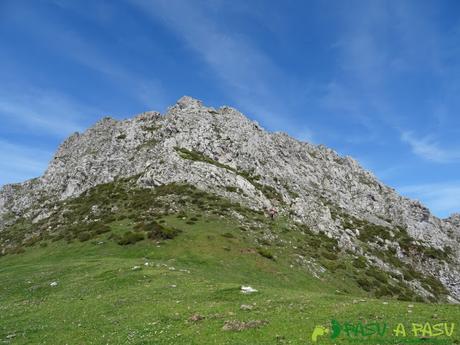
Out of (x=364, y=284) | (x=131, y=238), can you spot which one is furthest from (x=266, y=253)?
(x=131, y=238)

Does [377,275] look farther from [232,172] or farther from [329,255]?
[232,172]

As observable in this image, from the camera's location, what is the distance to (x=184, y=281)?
34.0 metres

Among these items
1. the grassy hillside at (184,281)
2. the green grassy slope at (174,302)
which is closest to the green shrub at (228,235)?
the grassy hillside at (184,281)

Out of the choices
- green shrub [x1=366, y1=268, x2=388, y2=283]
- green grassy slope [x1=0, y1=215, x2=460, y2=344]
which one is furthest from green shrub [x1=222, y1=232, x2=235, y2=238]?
green shrub [x1=366, y1=268, x2=388, y2=283]

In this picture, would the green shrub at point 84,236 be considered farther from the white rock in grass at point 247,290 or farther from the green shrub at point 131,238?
the white rock in grass at point 247,290

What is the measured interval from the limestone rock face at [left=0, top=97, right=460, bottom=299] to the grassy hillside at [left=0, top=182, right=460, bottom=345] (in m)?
12.3

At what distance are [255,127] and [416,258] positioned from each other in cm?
7574

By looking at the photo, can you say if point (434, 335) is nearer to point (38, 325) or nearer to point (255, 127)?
point (38, 325)

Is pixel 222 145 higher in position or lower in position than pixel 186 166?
higher

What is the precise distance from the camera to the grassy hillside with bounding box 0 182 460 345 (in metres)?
20.2

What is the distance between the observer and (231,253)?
174 ft

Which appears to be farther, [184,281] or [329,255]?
[329,255]

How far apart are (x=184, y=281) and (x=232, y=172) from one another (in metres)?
66.2

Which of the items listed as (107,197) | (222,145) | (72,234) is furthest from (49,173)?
(72,234)
